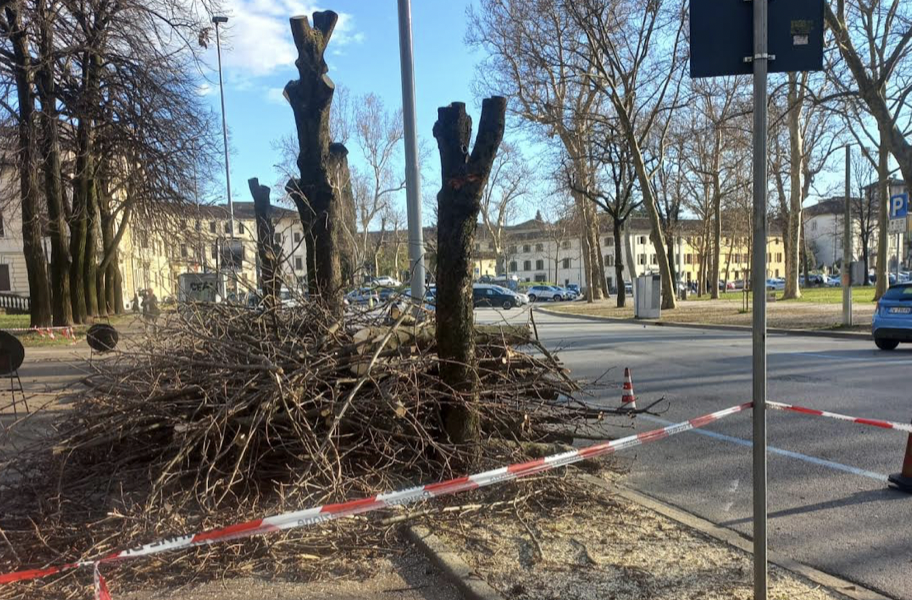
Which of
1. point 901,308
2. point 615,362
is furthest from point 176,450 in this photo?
point 901,308

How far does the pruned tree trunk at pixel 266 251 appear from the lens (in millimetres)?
5527

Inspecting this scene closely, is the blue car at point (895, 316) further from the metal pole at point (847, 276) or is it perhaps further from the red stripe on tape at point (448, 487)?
the red stripe on tape at point (448, 487)

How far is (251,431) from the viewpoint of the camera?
13.0 feet

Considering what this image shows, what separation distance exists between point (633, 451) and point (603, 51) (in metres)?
24.2

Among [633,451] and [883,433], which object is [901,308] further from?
[633,451]

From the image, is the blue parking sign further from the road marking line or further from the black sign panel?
the black sign panel

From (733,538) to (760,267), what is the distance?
6.65 ft

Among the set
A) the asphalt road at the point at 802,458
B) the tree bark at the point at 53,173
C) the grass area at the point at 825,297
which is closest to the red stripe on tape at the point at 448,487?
the asphalt road at the point at 802,458

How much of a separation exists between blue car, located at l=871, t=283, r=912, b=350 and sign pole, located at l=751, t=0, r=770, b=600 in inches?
476

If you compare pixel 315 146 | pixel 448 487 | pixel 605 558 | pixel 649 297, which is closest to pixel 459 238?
pixel 448 487

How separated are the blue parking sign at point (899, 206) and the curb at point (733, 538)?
16159mm

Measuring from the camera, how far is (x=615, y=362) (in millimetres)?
12703

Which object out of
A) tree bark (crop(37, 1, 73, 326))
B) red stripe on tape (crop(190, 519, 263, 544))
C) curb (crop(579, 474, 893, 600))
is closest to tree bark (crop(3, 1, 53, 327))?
tree bark (crop(37, 1, 73, 326))

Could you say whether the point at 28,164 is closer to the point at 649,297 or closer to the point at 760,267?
the point at 760,267
